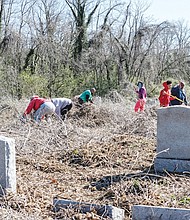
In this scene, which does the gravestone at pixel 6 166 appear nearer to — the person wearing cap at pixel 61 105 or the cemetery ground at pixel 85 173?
the cemetery ground at pixel 85 173

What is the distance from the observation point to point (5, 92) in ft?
69.9

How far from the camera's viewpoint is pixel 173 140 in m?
6.55

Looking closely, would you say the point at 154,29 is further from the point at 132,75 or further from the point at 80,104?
the point at 80,104

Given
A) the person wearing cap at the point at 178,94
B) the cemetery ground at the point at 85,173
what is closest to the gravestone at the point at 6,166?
the cemetery ground at the point at 85,173

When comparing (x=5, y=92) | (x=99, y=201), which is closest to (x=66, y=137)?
(x=99, y=201)

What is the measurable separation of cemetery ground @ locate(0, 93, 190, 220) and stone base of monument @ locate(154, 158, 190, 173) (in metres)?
0.13

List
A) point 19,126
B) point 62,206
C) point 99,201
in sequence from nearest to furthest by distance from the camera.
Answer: point 62,206 → point 99,201 → point 19,126

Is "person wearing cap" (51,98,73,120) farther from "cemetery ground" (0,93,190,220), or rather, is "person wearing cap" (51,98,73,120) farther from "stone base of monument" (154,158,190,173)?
"stone base of monument" (154,158,190,173)

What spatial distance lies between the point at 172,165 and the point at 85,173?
1406 millimetres

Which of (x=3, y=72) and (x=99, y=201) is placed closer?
(x=99, y=201)

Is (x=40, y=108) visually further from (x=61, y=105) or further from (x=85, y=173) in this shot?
(x=85, y=173)

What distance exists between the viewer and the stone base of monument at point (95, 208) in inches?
174

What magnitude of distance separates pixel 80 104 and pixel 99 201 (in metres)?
9.85

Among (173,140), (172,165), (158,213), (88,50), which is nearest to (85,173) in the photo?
(172,165)
